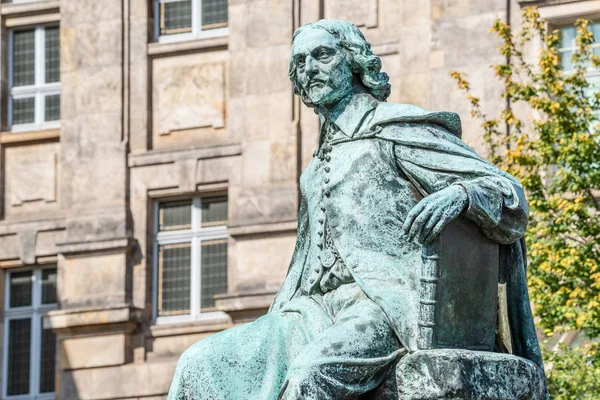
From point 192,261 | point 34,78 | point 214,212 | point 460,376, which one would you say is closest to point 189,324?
point 192,261

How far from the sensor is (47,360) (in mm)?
34406

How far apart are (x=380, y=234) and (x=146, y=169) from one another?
24321 millimetres

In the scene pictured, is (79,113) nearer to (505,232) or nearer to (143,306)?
(143,306)

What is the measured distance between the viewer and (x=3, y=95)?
3450 cm

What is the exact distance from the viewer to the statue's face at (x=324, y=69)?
9.63m

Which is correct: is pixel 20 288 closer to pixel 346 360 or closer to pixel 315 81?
pixel 315 81

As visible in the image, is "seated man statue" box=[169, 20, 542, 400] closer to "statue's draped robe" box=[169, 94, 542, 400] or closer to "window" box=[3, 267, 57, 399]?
"statue's draped robe" box=[169, 94, 542, 400]

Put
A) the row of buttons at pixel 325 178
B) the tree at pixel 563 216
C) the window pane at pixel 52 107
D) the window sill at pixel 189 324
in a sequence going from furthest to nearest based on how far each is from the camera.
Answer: the window pane at pixel 52 107, the window sill at pixel 189 324, the tree at pixel 563 216, the row of buttons at pixel 325 178

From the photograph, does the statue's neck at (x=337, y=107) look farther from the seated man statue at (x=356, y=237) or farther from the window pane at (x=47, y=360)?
the window pane at (x=47, y=360)

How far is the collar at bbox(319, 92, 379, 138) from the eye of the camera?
9.62m

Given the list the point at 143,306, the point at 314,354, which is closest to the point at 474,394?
the point at 314,354

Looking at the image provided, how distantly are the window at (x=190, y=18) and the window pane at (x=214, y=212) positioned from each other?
2423 millimetres

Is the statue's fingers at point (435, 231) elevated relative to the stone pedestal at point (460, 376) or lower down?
elevated

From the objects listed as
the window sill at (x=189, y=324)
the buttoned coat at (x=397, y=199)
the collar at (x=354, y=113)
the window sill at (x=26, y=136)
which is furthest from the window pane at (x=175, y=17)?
the buttoned coat at (x=397, y=199)
